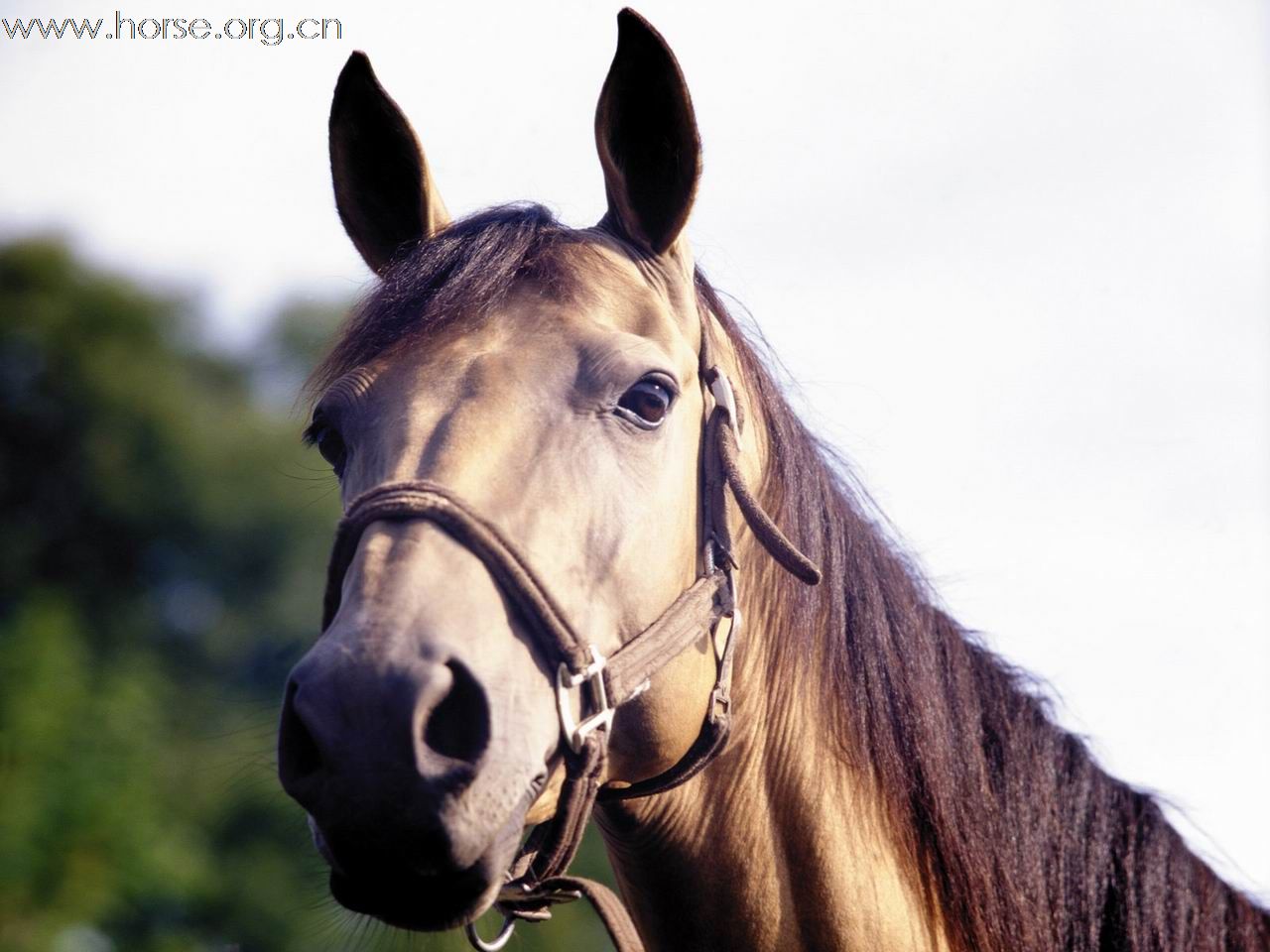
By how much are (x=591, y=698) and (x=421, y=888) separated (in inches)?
22.2

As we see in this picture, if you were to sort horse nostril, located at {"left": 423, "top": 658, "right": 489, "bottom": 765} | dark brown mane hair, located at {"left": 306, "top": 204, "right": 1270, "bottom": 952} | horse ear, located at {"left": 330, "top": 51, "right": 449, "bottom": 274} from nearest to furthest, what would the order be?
horse nostril, located at {"left": 423, "top": 658, "right": 489, "bottom": 765} → dark brown mane hair, located at {"left": 306, "top": 204, "right": 1270, "bottom": 952} → horse ear, located at {"left": 330, "top": 51, "right": 449, "bottom": 274}

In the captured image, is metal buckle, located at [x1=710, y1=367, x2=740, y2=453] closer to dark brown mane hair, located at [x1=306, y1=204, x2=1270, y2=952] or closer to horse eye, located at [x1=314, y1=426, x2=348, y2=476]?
dark brown mane hair, located at [x1=306, y1=204, x2=1270, y2=952]

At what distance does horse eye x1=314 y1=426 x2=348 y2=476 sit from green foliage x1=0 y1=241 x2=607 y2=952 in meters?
15.7

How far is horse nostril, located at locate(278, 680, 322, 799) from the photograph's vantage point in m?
2.37

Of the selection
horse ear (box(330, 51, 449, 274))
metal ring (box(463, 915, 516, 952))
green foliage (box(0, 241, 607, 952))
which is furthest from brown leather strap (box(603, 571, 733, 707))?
green foliage (box(0, 241, 607, 952))

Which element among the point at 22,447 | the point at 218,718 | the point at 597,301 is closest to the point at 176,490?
the point at 22,447

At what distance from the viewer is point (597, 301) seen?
3.15 meters

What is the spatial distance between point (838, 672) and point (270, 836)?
25.1 meters

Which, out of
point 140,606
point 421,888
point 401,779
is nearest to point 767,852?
point 421,888

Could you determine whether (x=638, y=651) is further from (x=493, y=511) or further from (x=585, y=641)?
(x=493, y=511)

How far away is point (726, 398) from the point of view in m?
3.28

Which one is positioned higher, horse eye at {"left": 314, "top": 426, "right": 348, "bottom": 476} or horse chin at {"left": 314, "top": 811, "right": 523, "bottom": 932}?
horse eye at {"left": 314, "top": 426, "right": 348, "bottom": 476}

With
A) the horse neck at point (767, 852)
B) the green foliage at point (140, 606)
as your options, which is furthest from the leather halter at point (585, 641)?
the green foliage at point (140, 606)

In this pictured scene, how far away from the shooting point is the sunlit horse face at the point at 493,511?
2.32 metres
